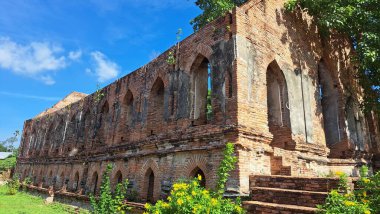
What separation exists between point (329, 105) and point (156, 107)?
6.43m

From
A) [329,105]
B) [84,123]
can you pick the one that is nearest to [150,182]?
[329,105]

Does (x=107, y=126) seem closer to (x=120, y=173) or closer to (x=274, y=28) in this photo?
(x=120, y=173)

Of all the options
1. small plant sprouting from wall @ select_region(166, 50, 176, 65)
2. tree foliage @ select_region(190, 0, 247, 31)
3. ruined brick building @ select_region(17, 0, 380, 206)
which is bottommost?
ruined brick building @ select_region(17, 0, 380, 206)

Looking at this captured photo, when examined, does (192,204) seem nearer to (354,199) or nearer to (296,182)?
(296,182)

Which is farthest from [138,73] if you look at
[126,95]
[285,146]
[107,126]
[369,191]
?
[369,191]

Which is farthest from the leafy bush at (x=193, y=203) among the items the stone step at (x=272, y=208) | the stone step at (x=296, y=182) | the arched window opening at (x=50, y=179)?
the arched window opening at (x=50, y=179)

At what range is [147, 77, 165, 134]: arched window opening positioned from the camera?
1034cm

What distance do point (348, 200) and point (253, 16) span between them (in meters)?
5.59

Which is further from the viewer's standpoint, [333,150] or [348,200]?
[333,150]

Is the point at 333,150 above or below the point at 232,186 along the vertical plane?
above

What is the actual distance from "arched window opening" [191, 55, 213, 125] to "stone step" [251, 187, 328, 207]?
3.13 metres

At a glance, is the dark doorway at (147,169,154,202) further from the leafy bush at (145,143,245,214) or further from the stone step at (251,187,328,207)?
the stone step at (251,187,328,207)

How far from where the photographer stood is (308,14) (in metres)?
10.8

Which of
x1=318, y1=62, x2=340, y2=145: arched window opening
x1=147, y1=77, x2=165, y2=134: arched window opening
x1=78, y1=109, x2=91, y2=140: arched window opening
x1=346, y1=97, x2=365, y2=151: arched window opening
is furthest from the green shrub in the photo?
x1=78, y1=109, x2=91, y2=140: arched window opening
